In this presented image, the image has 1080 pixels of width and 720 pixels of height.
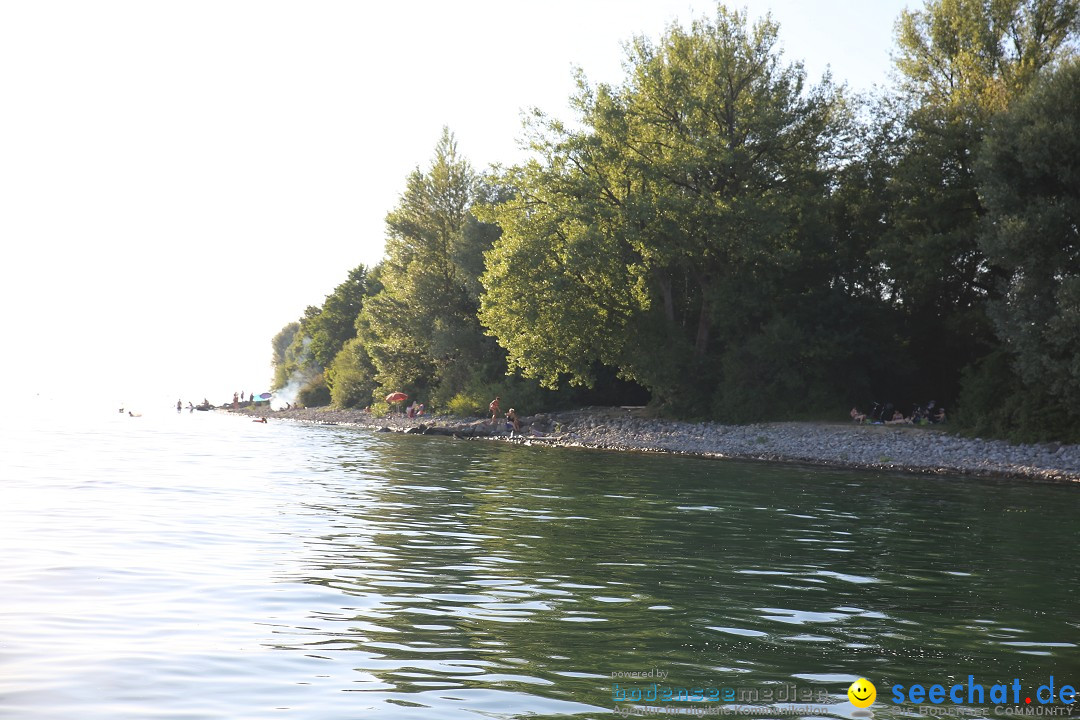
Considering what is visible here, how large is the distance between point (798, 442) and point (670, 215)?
13255 millimetres

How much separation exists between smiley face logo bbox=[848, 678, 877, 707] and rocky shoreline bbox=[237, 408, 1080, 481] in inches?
990

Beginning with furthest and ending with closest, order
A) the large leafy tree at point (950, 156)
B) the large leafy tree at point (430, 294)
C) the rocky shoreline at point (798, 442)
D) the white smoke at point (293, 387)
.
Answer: the white smoke at point (293, 387) < the large leafy tree at point (430, 294) < the large leafy tree at point (950, 156) < the rocky shoreline at point (798, 442)

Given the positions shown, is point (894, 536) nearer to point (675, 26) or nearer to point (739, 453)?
point (739, 453)

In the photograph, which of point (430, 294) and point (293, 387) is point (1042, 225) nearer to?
point (430, 294)

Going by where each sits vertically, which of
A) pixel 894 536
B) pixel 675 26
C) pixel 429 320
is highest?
pixel 675 26

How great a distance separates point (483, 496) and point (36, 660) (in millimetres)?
14586

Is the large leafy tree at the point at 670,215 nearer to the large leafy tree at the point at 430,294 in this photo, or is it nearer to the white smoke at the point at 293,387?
the large leafy tree at the point at 430,294

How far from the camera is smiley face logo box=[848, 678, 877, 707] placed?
7387 millimetres

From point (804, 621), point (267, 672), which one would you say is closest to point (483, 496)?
point (804, 621)

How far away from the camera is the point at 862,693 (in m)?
7.54

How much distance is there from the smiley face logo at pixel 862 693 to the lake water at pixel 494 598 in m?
0.09

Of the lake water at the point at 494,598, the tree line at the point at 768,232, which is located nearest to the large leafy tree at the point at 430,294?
the tree line at the point at 768,232

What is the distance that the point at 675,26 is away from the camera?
167ft

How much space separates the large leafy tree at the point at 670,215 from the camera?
4644cm
